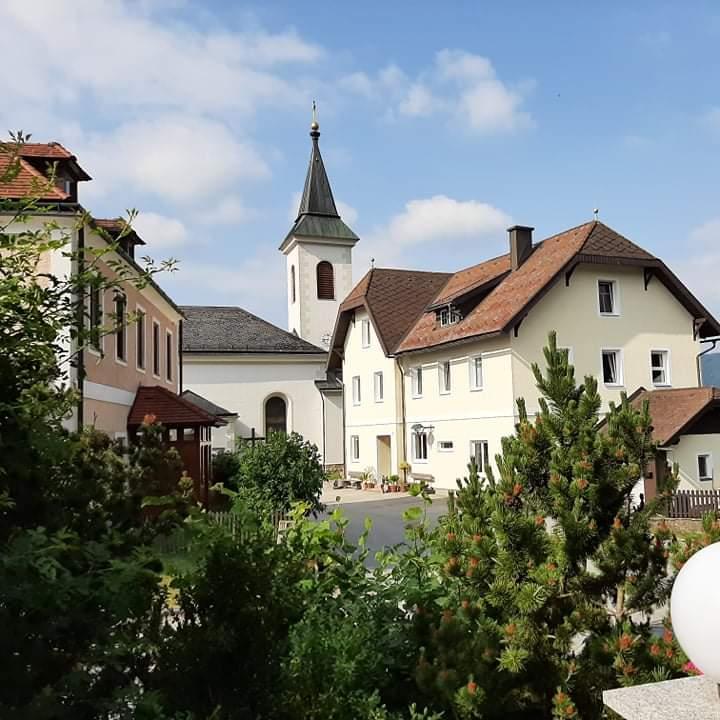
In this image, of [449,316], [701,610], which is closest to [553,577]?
[701,610]

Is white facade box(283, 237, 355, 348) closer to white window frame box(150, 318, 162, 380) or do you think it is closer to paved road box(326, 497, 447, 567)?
paved road box(326, 497, 447, 567)

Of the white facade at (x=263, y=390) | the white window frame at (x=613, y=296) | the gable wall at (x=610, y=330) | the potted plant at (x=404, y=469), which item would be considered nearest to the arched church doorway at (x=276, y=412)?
the white facade at (x=263, y=390)

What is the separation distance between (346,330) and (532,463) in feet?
102

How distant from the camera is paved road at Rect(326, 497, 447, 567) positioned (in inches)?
634

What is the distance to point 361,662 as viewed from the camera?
4387 millimetres

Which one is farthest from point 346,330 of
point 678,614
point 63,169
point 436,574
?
point 678,614

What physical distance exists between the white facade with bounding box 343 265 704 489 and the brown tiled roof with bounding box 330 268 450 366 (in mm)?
2107

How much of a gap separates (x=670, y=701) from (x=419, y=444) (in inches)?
1047

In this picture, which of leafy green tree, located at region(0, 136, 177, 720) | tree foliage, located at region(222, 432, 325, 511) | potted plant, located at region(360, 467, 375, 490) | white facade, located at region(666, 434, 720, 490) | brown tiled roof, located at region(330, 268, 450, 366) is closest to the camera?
leafy green tree, located at region(0, 136, 177, 720)

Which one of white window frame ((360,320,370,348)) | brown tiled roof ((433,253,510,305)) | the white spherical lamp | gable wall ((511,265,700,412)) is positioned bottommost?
the white spherical lamp

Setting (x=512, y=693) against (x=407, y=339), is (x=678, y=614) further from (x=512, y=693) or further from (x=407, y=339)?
(x=407, y=339)

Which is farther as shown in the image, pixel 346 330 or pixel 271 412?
pixel 271 412

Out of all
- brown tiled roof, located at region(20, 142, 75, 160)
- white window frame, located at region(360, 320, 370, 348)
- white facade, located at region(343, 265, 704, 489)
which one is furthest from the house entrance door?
brown tiled roof, located at region(20, 142, 75, 160)

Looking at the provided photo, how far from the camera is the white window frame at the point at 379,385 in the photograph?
1276 inches
